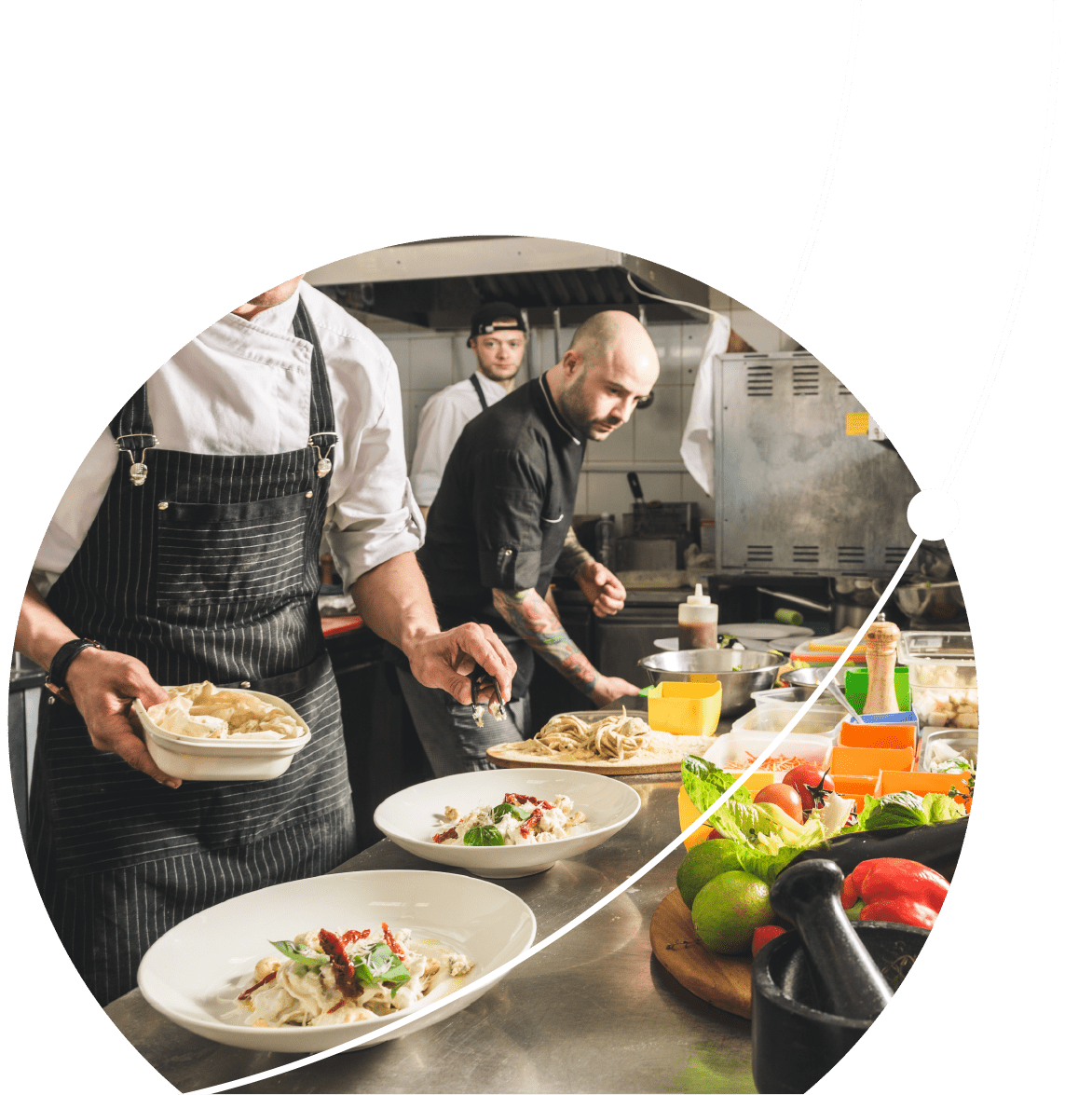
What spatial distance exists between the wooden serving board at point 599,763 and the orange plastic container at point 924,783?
0.28m

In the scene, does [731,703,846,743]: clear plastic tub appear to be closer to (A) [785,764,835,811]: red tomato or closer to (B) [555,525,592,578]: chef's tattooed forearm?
(A) [785,764,835,811]: red tomato

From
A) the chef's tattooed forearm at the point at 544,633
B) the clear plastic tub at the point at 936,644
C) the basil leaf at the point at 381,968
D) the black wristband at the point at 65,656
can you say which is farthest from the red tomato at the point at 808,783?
the black wristband at the point at 65,656

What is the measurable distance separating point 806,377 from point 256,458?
87cm

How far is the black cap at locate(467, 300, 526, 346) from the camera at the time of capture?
1.68m

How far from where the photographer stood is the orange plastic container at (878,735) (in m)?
1.73

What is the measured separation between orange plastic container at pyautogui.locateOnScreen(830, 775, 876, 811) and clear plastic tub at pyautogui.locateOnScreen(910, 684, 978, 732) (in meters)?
0.15

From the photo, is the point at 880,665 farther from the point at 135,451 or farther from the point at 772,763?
the point at 135,451

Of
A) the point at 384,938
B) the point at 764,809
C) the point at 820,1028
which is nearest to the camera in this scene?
the point at 820,1028

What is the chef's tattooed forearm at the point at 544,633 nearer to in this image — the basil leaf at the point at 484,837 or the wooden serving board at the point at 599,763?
the wooden serving board at the point at 599,763

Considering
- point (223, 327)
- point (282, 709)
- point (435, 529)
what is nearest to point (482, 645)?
point (435, 529)

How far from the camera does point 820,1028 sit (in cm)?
123

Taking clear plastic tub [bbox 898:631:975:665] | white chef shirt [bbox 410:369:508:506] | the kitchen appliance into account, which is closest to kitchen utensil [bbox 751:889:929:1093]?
clear plastic tub [bbox 898:631:975:665]

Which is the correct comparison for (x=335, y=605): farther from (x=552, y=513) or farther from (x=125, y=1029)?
(x=125, y=1029)

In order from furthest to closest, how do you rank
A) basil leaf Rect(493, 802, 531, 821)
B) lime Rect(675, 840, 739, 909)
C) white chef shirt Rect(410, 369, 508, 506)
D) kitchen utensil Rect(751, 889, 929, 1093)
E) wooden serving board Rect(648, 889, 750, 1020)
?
1. white chef shirt Rect(410, 369, 508, 506)
2. basil leaf Rect(493, 802, 531, 821)
3. lime Rect(675, 840, 739, 909)
4. wooden serving board Rect(648, 889, 750, 1020)
5. kitchen utensil Rect(751, 889, 929, 1093)
